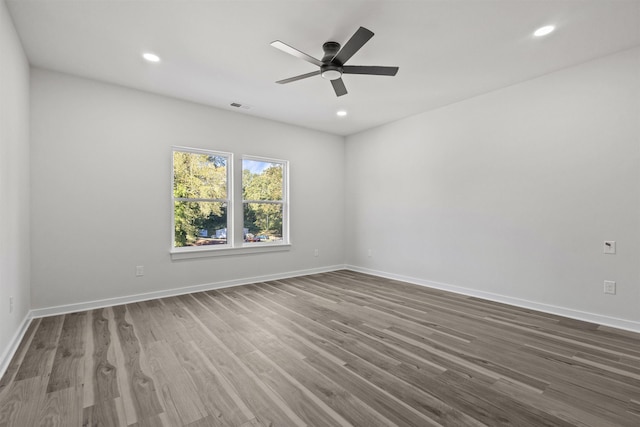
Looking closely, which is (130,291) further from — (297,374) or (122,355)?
(297,374)

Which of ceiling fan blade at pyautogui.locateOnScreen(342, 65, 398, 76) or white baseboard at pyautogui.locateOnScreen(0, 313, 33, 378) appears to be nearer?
white baseboard at pyautogui.locateOnScreen(0, 313, 33, 378)

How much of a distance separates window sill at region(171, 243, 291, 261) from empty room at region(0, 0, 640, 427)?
0.15 feet

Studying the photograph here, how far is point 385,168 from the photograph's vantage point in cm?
548

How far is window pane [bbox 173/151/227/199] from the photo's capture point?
172 inches

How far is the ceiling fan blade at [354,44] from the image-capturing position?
223 cm

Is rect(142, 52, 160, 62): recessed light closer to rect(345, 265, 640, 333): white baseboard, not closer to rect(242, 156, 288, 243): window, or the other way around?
rect(242, 156, 288, 243): window

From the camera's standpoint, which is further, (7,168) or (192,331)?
(192,331)

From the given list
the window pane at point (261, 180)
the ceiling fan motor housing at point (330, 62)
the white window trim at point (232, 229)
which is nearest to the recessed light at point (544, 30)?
the ceiling fan motor housing at point (330, 62)

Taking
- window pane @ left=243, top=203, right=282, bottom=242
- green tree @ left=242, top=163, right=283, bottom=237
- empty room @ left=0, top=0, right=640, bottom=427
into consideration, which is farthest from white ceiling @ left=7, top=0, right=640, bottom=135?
window pane @ left=243, top=203, right=282, bottom=242

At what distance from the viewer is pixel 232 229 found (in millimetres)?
4828

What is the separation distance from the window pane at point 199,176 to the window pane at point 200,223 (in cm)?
15

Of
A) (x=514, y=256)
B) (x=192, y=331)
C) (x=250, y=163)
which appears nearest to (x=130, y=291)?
(x=192, y=331)

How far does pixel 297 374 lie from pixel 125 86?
403 centimetres

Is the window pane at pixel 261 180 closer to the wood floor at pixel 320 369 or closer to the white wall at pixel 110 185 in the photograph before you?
the white wall at pixel 110 185
